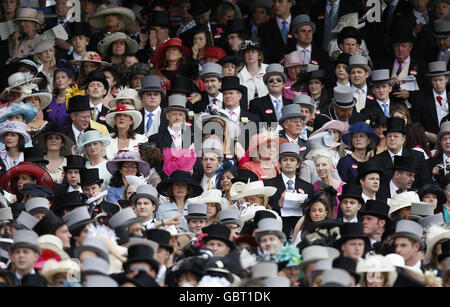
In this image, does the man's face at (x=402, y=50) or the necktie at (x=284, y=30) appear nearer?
the man's face at (x=402, y=50)

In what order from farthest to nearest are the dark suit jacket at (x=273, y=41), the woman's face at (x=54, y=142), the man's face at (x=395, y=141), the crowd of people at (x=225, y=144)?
1. the dark suit jacket at (x=273, y=41)
2. the man's face at (x=395, y=141)
3. the woman's face at (x=54, y=142)
4. the crowd of people at (x=225, y=144)

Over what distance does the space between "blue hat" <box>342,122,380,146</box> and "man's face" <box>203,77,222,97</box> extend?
6.50 feet

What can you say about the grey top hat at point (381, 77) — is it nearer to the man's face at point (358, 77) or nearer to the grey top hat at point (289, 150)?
the man's face at point (358, 77)

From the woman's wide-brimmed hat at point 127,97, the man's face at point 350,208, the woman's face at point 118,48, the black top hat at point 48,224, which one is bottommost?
the black top hat at point 48,224

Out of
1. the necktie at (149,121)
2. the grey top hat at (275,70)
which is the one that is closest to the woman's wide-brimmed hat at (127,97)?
the necktie at (149,121)

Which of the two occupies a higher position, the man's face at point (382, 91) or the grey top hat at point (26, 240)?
the man's face at point (382, 91)

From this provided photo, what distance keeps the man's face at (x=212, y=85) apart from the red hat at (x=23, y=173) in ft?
10.4

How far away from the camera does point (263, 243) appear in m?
14.6

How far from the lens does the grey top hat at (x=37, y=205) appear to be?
610 inches

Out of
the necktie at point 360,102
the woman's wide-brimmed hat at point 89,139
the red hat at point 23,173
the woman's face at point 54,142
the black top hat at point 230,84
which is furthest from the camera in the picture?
the necktie at point 360,102

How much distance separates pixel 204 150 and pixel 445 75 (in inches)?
169

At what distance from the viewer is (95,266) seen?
12867 millimetres

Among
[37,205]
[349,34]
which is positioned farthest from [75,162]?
[349,34]

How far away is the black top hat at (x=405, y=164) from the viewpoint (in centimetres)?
1756
